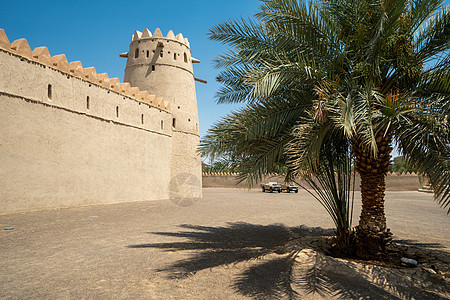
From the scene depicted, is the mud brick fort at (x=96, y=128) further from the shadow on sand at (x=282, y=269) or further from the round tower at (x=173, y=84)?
the shadow on sand at (x=282, y=269)

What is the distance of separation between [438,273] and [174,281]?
4161mm

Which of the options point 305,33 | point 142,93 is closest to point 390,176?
point 142,93

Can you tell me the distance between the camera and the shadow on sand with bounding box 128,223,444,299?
433 cm

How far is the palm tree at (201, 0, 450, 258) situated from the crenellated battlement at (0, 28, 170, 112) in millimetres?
8880

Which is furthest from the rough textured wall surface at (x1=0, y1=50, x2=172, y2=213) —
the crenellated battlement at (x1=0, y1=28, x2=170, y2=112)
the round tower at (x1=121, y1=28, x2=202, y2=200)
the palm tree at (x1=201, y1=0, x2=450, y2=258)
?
the palm tree at (x1=201, y1=0, x2=450, y2=258)

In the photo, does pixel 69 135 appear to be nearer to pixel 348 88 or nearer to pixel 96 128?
pixel 96 128

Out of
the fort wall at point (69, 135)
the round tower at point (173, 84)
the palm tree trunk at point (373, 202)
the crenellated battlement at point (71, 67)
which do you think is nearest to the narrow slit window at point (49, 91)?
the fort wall at point (69, 135)

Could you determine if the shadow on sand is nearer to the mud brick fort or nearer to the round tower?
the mud brick fort

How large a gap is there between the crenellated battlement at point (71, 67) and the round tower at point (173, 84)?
5.25 feet

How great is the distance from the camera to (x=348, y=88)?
5402mm

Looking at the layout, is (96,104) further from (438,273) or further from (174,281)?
(438,273)

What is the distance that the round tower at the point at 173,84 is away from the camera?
63.6 ft

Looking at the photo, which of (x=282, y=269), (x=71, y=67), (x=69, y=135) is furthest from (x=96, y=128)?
(x=282, y=269)

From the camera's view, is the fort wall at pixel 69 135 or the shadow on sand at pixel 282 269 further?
the fort wall at pixel 69 135
